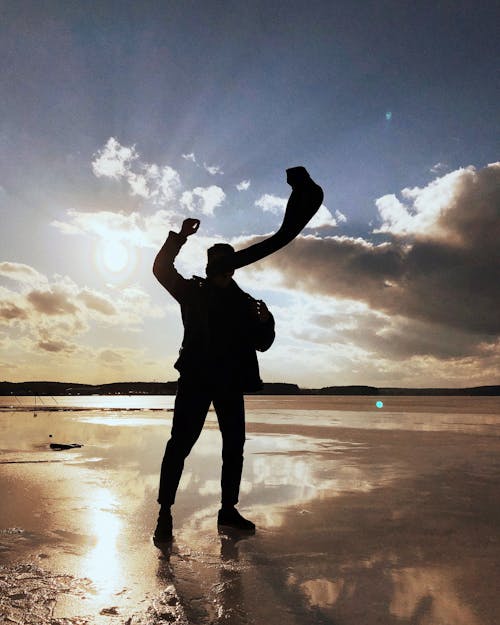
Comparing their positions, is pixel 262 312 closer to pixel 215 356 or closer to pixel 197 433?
pixel 215 356

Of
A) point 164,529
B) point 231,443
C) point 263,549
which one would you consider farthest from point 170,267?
point 263,549

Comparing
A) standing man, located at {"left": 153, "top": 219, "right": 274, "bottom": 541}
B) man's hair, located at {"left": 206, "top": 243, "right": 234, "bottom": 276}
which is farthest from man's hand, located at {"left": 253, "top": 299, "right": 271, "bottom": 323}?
man's hair, located at {"left": 206, "top": 243, "right": 234, "bottom": 276}

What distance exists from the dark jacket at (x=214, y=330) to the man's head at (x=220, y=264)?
0.05 meters

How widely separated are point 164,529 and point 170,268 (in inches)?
68.3

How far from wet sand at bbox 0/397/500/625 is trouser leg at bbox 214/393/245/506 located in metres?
0.28

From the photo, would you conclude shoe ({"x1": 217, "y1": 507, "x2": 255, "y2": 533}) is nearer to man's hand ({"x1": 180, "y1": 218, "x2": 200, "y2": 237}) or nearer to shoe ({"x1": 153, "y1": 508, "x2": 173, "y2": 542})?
shoe ({"x1": 153, "y1": 508, "x2": 173, "y2": 542})

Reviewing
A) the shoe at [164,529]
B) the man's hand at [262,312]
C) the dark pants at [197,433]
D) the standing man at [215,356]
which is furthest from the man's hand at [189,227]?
the shoe at [164,529]

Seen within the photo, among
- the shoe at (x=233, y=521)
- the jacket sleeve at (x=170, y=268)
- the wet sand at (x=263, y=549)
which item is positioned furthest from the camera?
the jacket sleeve at (x=170, y=268)

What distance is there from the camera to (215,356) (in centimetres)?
353

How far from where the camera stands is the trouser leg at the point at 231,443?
141 inches

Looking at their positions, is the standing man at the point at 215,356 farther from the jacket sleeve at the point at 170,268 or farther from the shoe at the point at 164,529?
the shoe at the point at 164,529

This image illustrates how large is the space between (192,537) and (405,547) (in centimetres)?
134

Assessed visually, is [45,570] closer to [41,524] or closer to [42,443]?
[41,524]

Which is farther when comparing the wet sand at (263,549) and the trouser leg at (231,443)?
the trouser leg at (231,443)
